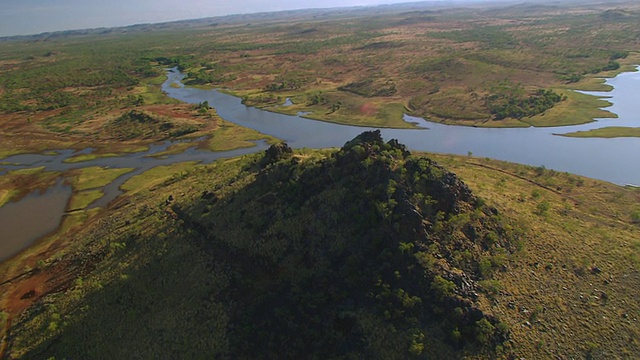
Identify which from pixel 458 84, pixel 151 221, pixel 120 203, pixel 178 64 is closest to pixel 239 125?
pixel 120 203

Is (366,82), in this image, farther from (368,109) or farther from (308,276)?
(308,276)

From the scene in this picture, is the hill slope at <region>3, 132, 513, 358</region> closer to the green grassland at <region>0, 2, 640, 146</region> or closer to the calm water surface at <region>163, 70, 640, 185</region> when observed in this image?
the calm water surface at <region>163, 70, 640, 185</region>

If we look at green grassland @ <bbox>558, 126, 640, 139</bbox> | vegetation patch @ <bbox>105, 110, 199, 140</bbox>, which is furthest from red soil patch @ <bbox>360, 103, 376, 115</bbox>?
green grassland @ <bbox>558, 126, 640, 139</bbox>

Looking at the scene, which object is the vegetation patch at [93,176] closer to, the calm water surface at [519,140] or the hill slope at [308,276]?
the hill slope at [308,276]

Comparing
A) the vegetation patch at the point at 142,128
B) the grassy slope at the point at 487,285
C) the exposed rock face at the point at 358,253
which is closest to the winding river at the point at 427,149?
the vegetation patch at the point at 142,128

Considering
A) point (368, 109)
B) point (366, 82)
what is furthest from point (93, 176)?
point (366, 82)

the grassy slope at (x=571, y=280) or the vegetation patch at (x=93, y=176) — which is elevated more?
the grassy slope at (x=571, y=280)
